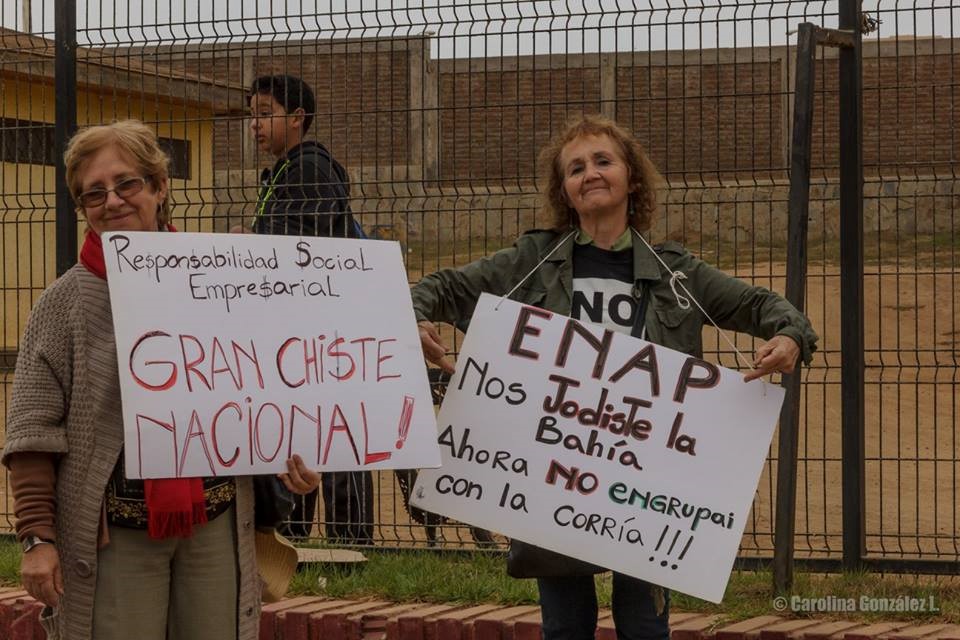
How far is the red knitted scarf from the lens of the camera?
3553 millimetres

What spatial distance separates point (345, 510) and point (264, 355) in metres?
3.04

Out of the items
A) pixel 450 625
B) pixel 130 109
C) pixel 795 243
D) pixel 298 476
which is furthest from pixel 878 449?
pixel 298 476

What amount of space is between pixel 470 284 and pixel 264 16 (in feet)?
8.75

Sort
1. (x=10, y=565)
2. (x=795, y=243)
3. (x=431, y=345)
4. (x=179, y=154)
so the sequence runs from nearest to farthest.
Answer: (x=431, y=345) → (x=795, y=243) → (x=10, y=565) → (x=179, y=154)

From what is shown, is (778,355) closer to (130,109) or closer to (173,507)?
(173,507)

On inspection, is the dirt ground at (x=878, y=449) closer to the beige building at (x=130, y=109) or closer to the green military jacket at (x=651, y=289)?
the beige building at (x=130, y=109)

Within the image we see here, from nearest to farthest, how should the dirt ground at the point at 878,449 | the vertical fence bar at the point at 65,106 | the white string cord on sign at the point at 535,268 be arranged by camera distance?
the white string cord on sign at the point at 535,268 < the dirt ground at the point at 878,449 < the vertical fence bar at the point at 65,106

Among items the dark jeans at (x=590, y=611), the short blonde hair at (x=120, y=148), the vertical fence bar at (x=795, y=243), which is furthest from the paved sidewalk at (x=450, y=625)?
the short blonde hair at (x=120, y=148)

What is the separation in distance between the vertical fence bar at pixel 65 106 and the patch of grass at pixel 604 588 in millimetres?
1517

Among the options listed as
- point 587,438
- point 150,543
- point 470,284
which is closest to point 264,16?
point 470,284

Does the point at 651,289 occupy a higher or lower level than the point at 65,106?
lower

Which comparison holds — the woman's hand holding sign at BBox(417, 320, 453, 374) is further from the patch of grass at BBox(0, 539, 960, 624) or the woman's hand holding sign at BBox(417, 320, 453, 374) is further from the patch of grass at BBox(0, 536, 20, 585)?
the patch of grass at BBox(0, 536, 20, 585)

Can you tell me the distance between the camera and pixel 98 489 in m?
3.60

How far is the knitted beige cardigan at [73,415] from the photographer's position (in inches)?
141
